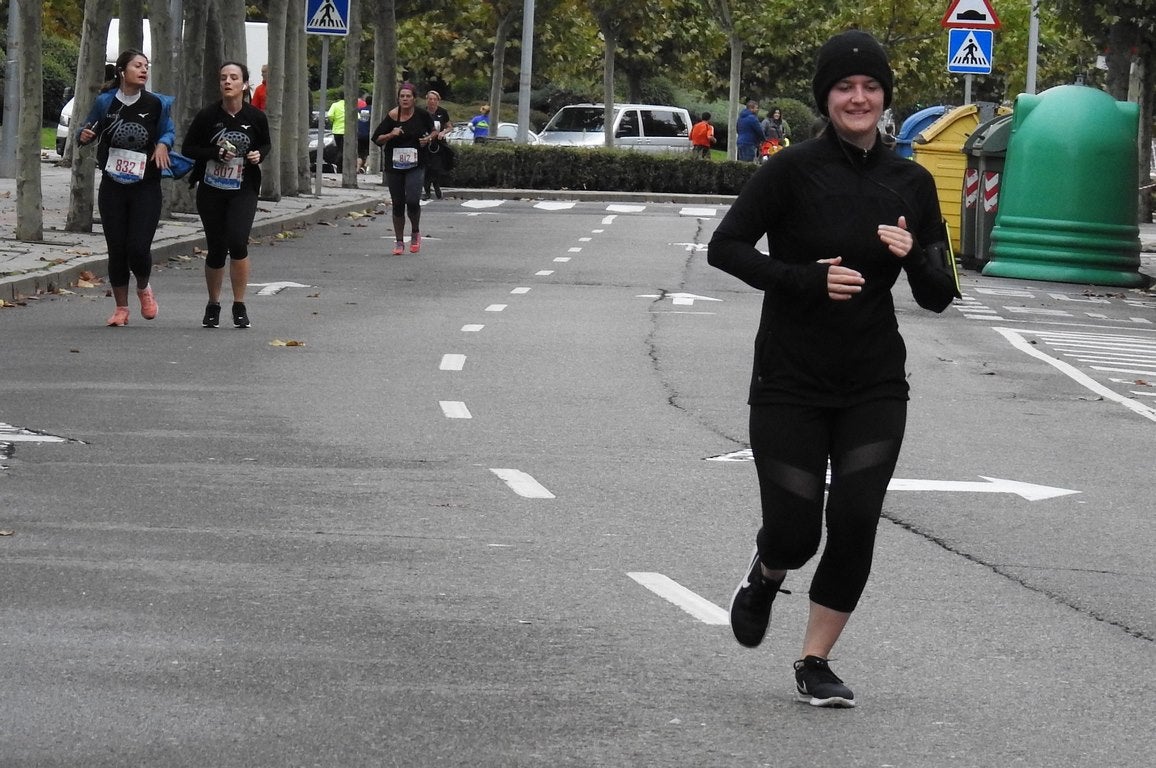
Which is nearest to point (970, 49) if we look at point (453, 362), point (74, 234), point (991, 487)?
point (74, 234)

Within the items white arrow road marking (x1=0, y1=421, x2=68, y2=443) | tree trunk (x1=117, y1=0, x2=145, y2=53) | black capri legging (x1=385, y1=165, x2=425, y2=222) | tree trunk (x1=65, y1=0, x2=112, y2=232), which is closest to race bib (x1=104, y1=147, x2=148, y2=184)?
white arrow road marking (x1=0, y1=421, x2=68, y2=443)

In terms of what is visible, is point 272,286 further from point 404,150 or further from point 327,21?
point 327,21

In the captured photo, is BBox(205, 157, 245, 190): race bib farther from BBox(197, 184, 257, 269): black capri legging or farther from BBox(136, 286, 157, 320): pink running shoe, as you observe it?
BBox(136, 286, 157, 320): pink running shoe

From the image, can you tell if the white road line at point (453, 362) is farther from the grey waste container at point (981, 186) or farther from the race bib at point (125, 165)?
the grey waste container at point (981, 186)

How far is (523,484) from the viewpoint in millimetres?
8805

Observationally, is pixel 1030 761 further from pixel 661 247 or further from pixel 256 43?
pixel 256 43

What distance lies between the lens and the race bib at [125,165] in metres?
14.1

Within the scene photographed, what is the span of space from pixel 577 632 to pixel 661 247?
1951 centimetres

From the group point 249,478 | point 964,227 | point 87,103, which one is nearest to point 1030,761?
point 249,478

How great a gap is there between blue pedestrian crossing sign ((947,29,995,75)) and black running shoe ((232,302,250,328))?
14.4 meters

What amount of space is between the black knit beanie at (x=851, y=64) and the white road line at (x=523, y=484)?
3.42 meters

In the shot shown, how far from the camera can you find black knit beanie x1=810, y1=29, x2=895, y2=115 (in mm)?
5324

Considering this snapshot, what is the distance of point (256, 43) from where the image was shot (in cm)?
4212

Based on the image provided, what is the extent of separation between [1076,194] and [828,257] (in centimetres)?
1739
